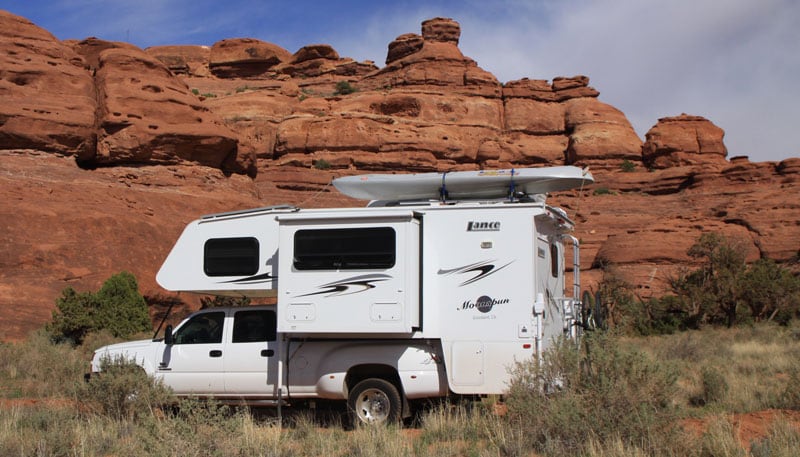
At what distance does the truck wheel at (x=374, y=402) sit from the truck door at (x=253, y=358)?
3.90 feet

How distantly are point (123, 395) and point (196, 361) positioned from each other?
3.51 ft

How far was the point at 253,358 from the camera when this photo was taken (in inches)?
395

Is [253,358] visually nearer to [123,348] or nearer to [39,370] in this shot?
[123,348]

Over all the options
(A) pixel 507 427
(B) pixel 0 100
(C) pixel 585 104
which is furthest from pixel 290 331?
(C) pixel 585 104

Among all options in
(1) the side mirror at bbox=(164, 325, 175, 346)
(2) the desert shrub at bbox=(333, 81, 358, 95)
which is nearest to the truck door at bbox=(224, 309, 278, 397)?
(1) the side mirror at bbox=(164, 325, 175, 346)

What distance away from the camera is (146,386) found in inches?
374

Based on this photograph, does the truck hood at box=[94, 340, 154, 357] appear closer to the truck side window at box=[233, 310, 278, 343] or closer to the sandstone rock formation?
the truck side window at box=[233, 310, 278, 343]

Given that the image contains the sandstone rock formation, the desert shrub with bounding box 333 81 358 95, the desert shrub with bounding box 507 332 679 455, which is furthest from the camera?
the desert shrub with bounding box 333 81 358 95

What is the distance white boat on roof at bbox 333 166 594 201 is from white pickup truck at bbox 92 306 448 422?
2.26m

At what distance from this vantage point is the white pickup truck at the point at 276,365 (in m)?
9.36

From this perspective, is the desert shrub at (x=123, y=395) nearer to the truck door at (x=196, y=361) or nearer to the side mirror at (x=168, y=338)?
the truck door at (x=196, y=361)

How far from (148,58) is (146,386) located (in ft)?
97.0

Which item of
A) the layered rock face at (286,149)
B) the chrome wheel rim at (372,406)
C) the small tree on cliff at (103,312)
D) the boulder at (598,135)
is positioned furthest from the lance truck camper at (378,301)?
the boulder at (598,135)

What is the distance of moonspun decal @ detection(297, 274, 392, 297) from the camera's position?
9195 mm
